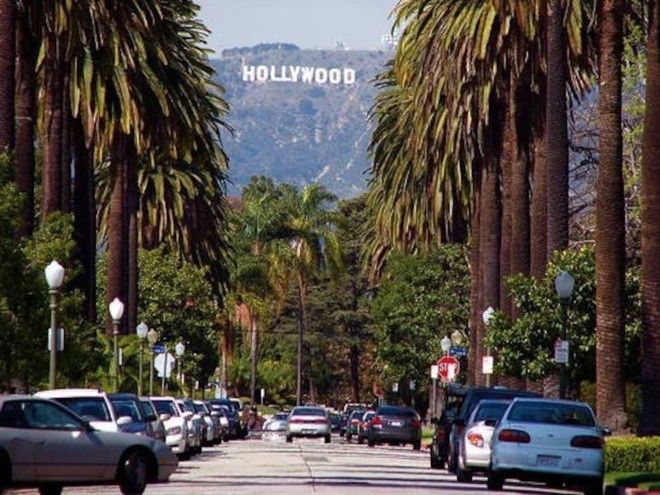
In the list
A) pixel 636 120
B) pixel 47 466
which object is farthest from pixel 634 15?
pixel 47 466

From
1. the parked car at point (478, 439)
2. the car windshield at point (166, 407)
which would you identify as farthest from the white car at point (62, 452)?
the car windshield at point (166, 407)

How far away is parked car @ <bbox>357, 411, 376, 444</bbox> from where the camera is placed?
3022 inches

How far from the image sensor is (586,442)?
107 ft

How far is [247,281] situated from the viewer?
135 metres

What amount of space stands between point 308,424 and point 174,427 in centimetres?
2773

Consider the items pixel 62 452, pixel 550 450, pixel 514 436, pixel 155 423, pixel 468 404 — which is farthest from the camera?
pixel 468 404

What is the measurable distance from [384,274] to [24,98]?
2404 inches

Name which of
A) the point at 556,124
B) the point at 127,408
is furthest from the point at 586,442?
the point at 556,124

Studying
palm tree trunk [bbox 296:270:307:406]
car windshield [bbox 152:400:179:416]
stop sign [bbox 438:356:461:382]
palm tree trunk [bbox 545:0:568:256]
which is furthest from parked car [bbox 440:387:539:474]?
palm tree trunk [bbox 296:270:307:406]

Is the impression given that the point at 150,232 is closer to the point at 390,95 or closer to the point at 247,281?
the point at 390,95

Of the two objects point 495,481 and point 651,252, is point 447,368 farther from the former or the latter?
point 495,481

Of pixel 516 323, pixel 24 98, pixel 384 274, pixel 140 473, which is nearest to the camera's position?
pixel 140 473

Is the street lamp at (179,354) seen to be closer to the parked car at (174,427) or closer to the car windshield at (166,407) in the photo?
the car windshield at (166,407)

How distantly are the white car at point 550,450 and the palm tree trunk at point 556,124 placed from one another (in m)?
17.6
